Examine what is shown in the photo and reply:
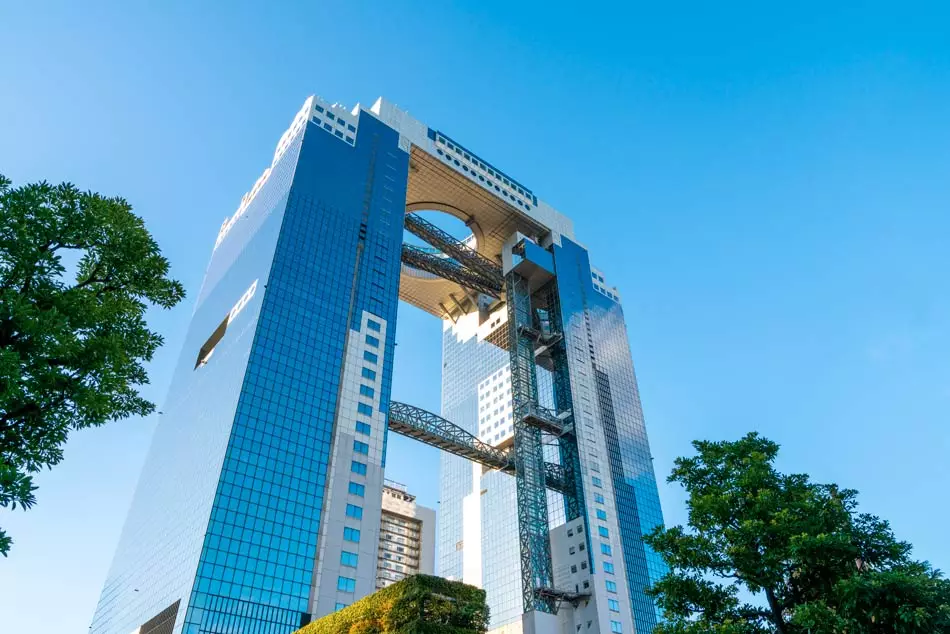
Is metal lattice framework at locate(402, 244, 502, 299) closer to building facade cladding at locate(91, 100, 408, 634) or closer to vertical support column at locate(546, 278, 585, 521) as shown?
vertical support column at locate(546, 278, 585, 521)

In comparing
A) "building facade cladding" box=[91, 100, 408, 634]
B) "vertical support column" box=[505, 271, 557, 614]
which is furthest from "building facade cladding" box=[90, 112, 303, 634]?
"vertical support column" box=[505, 271, 557, 614]

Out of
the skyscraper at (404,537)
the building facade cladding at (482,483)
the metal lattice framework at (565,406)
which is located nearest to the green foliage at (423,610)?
the metal lattice framework at (565,406)

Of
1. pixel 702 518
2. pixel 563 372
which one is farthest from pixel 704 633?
pixel 563 372

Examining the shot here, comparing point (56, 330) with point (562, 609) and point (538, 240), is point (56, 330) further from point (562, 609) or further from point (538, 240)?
point (538, 240)

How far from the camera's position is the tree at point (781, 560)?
18703 millimetres

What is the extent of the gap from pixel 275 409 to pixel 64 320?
44771 millimetres

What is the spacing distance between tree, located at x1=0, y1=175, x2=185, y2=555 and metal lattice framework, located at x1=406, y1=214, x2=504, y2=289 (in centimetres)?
7231

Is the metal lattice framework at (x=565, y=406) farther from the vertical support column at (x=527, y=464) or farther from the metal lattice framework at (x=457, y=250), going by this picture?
the metal lattice framework at (x=457, y=250)

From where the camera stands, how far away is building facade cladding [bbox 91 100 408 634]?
51219mm

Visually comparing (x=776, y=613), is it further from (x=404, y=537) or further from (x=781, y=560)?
(x=404, y=537)

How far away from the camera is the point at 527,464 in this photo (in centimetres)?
7800

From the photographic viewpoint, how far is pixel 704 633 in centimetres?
2134

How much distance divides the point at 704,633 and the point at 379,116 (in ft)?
249

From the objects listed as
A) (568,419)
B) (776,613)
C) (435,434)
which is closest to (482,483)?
(568,419)
